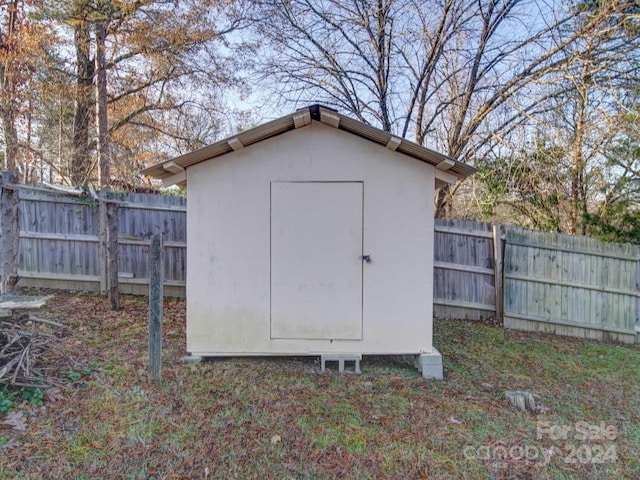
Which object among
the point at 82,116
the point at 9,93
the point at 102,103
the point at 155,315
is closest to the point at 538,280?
the point at 155,315

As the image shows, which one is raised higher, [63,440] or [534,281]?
[534,281]

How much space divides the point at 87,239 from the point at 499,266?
704 centimetres

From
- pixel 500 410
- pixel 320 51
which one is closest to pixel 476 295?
pixel 500 410

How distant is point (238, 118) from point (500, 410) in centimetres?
903

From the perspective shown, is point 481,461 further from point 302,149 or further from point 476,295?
point 476,295

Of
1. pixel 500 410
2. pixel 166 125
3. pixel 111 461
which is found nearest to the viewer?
pixel 111 461

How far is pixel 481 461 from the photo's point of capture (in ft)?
8.09

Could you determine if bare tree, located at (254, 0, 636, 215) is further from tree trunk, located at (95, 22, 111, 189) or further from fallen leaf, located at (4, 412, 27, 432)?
fallen leaf, located at (4, 412, 27, 432)

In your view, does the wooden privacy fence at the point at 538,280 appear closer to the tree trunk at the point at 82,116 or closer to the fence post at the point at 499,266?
the fence post at the point at 499,266

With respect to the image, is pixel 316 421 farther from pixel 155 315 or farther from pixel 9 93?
pixel 9 93

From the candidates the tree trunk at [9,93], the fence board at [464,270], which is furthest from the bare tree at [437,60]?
the tree trunk at [9,93]

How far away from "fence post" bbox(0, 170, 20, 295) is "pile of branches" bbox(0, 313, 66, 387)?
0.68 meters

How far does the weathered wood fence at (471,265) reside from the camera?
5.42m

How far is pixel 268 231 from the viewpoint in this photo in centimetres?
384
